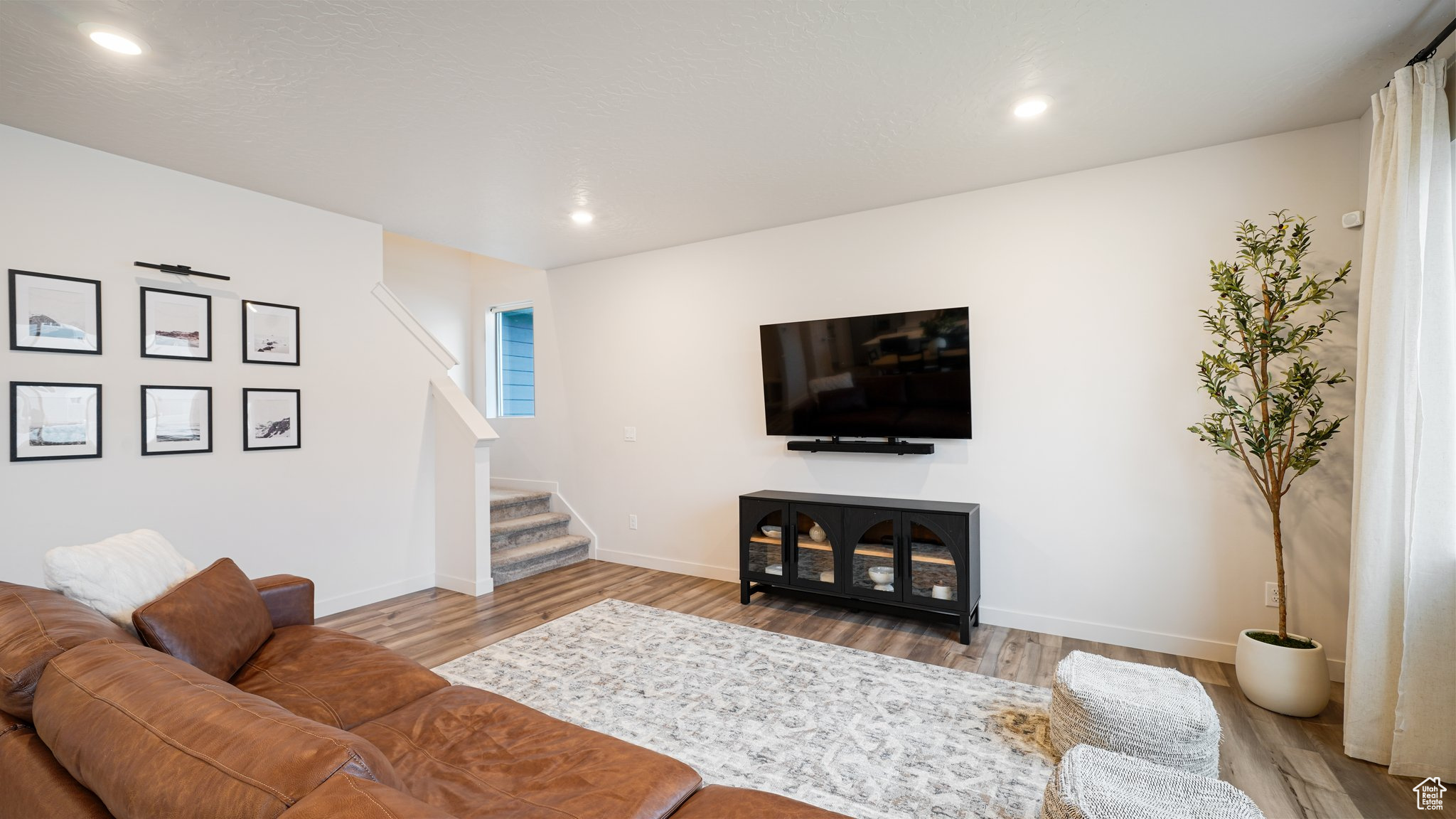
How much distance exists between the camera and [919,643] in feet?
11.4

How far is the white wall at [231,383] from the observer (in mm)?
2949

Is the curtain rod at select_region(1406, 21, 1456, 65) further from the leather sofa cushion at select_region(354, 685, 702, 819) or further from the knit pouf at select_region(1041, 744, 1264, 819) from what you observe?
the leather sofa cushion at select_region(354, 685, 702, 819)

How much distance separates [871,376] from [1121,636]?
6.49ft

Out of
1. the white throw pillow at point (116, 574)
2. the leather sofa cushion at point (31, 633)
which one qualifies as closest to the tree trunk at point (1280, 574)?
the leather sofa cushion at point (31, 633)

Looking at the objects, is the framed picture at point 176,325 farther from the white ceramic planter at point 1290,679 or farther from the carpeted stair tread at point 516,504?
A: the white ceramic planter at point 1290,679

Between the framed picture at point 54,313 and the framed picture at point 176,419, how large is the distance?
0.33 meters

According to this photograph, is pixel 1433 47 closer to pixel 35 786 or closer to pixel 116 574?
pixel 35 786

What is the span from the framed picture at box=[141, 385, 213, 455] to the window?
2870mm

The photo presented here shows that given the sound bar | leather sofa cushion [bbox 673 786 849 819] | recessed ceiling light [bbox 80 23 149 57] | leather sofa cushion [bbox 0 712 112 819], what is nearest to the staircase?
the sound bar

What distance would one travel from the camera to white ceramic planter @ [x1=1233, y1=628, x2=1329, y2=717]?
2.60 metres

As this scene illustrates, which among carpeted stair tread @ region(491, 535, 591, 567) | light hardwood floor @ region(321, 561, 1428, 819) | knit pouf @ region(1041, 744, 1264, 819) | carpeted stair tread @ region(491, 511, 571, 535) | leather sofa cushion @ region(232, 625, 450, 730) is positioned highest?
leather sofa cushion @ region(232, 625, 450, 730)

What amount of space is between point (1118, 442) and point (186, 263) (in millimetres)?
5160

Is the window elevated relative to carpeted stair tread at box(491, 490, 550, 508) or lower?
elevated

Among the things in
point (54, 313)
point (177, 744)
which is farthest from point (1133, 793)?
point (54, 313)
